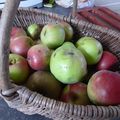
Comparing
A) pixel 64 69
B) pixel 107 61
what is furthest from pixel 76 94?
pixel 107 61

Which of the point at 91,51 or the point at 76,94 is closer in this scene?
the point at 76,94

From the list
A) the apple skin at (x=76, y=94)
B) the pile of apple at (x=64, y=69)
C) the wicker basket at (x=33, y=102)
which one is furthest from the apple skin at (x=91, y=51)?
the wicker basket at (x=33, y=102)

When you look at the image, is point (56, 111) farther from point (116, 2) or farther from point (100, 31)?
point (116, 2)

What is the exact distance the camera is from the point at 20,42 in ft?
2.25

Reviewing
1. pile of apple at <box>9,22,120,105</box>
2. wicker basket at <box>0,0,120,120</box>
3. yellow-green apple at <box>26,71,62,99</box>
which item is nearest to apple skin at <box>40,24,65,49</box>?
pile of apple at <box>9,22,120,105</box>

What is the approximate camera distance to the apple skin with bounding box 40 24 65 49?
0.68 m

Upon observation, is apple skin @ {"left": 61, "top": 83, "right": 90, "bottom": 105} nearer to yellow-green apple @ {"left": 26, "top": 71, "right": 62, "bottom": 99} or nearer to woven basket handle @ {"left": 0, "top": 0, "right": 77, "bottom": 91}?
yellow-green apple @ {"left": 26, "top": 71, "right": 62, "bottom": 99}

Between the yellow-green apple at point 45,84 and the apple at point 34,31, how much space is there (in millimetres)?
204

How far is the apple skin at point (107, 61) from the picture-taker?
2.22 feet

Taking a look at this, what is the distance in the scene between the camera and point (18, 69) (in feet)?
1.92

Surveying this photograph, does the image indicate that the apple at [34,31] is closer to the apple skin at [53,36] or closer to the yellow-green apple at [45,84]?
the apple skin at [53,36]

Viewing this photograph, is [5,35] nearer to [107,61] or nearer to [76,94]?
[76,94]

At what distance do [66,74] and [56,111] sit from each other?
122 millimetres

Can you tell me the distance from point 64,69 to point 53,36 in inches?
6.0
